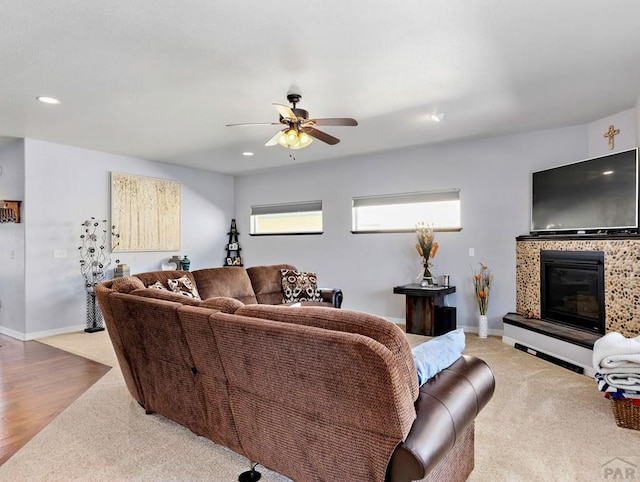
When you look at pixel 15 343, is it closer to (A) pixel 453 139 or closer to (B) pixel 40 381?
(B) pixel 40 381

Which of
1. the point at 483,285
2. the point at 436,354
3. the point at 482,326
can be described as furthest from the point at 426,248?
the point at 436,354

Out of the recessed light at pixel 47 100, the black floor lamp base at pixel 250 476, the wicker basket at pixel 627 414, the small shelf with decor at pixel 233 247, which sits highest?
the recessed light at pixel 47 100

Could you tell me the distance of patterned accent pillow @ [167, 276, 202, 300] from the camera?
3686mm

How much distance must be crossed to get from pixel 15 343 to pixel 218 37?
4610mm

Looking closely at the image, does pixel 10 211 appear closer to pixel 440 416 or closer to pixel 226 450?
pixel 226 450

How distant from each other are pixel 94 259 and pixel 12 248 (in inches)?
38.0

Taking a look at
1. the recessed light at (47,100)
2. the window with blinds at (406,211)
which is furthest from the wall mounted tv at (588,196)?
the recessed light at (47,100)

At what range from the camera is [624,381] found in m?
2.50

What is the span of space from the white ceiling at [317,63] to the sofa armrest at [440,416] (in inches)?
78.4

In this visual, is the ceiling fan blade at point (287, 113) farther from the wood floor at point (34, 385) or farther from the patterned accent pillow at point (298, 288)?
the wood floor at point (34, 385)

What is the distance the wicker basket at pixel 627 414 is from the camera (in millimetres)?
2490

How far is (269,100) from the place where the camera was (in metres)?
3.60

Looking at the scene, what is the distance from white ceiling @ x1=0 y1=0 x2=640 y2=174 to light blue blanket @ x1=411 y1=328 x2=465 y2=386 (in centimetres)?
185

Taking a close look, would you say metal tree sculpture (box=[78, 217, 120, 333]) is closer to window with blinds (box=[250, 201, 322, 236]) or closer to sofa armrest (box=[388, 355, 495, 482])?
window with blinds (box=[250, 201, 322, 236])
